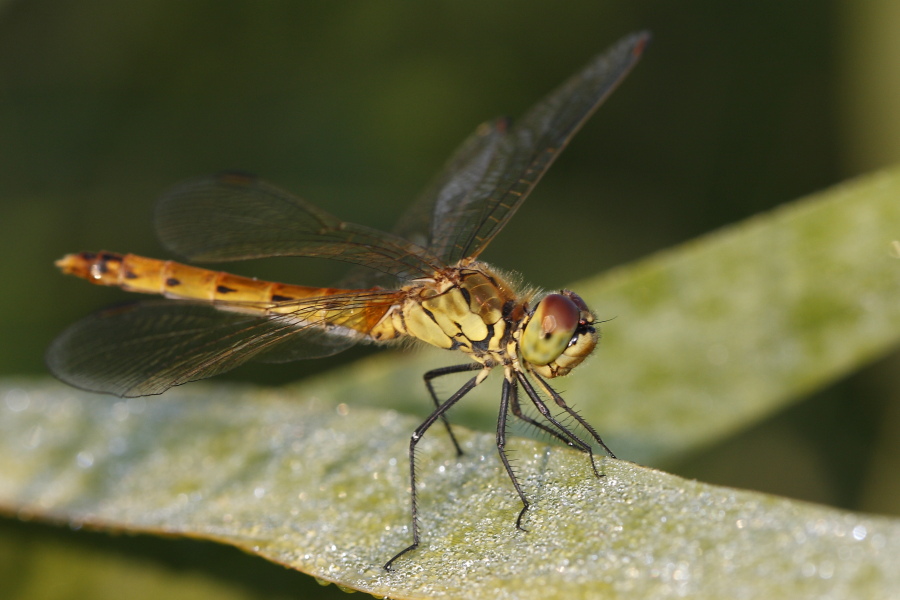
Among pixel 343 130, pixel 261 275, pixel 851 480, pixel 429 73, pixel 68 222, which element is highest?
pixel 429 73

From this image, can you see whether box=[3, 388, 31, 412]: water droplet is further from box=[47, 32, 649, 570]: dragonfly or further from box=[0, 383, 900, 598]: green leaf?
box=[47, 32, 649, 570]: dragonfly

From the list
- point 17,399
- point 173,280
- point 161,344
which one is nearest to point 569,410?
point 161,344

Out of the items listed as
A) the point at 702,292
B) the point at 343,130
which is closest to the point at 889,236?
the point at 702,292

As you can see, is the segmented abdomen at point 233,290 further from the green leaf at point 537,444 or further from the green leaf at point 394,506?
the green leaf at point 394,506

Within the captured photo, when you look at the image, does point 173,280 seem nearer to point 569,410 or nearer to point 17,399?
point 17,399

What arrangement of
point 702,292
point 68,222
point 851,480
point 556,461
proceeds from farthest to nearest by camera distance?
point 68,222 < point 851,480 < point 702,292 < point 556,461

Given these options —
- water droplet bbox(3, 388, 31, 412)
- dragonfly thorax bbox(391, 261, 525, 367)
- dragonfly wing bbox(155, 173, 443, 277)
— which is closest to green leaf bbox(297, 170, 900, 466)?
dragonfly thorax bbox(391, 261, 525, 367)

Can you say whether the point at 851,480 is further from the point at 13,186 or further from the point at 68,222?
the point at 13,186
